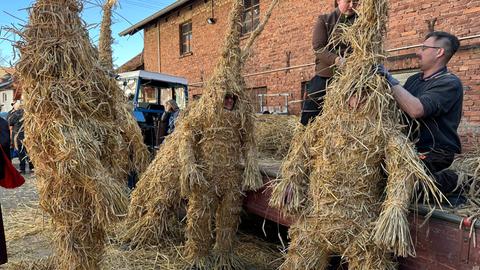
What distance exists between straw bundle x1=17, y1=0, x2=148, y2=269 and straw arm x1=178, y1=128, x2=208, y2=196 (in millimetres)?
1087

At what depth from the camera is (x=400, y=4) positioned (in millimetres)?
7332

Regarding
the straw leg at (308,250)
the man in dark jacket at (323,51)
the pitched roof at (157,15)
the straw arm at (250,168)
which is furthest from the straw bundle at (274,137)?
the pitched roof at (157,15)

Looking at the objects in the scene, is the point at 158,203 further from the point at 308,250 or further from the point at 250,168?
the point at 308,250

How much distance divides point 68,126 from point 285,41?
8.61 meters

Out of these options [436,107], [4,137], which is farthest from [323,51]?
[4,137]

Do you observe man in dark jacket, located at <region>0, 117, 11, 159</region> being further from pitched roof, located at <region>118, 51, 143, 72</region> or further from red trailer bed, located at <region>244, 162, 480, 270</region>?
pitched roof, located at <region>118, 51, 143, 72</region>

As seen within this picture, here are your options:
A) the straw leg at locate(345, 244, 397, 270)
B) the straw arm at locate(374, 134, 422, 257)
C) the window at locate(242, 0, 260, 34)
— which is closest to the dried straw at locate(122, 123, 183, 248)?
the straw leg at locate(345, 244, 397, 270)

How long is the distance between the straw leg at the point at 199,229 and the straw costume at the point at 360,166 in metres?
1.46

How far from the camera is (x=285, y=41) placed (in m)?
10.4

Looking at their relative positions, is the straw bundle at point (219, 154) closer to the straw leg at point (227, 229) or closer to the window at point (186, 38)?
the straw leg at point (227, 229)

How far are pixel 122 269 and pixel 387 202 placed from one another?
3.03 meters

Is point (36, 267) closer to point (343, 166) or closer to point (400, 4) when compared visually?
point (343, 166)

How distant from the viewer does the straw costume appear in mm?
2283

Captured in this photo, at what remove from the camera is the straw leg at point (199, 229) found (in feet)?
12.8
